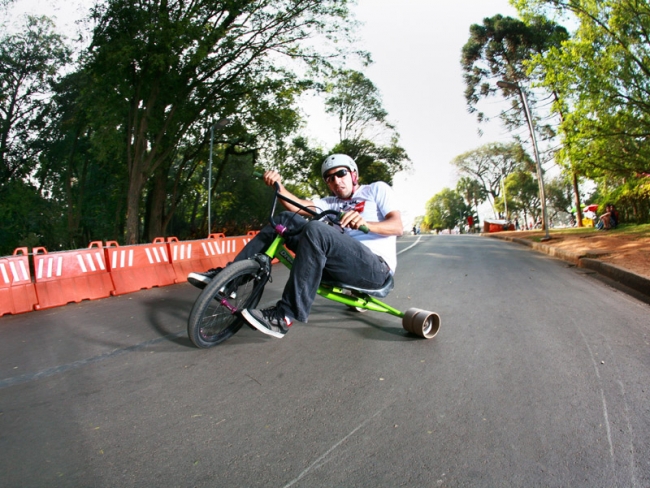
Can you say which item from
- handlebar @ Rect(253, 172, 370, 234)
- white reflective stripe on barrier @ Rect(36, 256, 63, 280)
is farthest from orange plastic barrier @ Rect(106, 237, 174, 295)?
handlebar @ Rect(253, 172, 370, 234)

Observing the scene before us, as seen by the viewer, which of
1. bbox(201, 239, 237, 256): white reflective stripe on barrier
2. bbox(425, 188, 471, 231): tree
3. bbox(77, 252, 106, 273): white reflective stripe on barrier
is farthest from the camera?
bbox(425, 188, 471, 231): tree

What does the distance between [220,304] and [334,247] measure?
38.6 inches

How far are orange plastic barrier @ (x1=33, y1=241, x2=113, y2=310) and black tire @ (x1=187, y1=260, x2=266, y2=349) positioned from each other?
172 inches

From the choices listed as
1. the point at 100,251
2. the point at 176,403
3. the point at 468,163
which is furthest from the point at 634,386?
the point at 468,163

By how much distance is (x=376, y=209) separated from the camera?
416cm

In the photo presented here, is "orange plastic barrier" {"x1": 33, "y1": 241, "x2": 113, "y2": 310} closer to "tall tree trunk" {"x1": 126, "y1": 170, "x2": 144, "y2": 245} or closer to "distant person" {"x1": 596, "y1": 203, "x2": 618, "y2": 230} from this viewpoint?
"tall tree trunk" {"x1": 126, "y1": 170, "x2": 144, "y2": 245}

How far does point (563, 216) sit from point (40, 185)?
320 feet

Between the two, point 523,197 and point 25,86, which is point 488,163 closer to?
point 523,197

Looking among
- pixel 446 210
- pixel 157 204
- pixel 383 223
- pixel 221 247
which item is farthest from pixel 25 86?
pixel 446 210

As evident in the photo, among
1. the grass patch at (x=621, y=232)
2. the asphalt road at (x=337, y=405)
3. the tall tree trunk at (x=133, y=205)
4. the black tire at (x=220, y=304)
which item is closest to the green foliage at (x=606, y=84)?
the grass patch at (x=621, y=232)

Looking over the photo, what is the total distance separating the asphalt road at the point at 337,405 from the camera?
1932 millimetres

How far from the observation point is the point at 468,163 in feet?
248

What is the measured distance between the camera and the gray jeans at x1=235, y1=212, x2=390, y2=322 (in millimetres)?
3408

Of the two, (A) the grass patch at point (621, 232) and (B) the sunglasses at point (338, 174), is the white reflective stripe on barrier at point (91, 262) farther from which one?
(A) the grass patch at point (621, 232)
